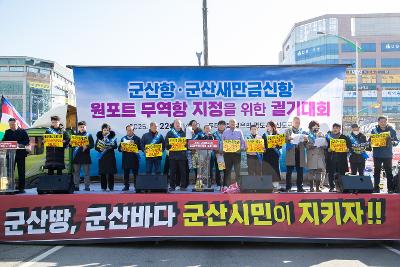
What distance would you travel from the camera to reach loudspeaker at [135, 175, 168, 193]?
25.9ft

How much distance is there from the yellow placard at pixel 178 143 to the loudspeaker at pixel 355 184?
3.60 m

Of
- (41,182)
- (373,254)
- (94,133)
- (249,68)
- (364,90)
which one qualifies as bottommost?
(373,254)

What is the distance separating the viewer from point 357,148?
1003cm

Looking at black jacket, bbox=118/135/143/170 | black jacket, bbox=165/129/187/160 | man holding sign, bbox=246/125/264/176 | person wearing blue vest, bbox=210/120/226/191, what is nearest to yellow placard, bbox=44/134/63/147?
black jacket, bbox=118/135/143/170

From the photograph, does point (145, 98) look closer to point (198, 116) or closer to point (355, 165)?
point (198, 116)

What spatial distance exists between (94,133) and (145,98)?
5.03ft

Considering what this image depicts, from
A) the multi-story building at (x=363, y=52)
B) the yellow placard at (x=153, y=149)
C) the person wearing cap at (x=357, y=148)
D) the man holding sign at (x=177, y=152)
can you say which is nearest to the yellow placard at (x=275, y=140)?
the person wearing cap at (x=357, y=148)

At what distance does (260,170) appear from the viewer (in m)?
10.2

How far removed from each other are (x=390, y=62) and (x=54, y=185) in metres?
83.3

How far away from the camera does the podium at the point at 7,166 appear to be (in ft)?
29.1

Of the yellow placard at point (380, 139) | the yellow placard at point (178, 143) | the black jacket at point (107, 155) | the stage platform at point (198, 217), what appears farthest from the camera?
the black jacket at point (107, 155)

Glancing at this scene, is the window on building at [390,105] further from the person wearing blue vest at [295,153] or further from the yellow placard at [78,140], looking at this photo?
the yellow placard at [78,140]

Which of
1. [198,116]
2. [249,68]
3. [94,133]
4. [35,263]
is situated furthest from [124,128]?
[35,263]

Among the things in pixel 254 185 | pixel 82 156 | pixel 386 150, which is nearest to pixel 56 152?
pixel 82 156
